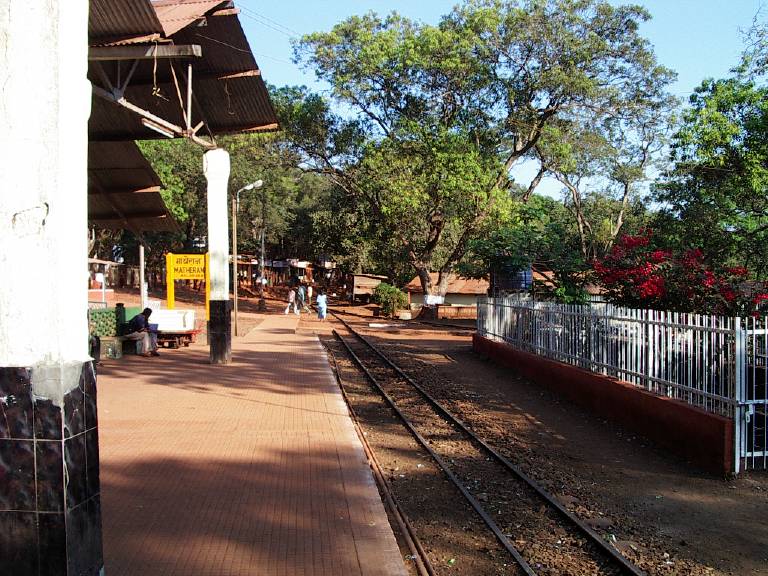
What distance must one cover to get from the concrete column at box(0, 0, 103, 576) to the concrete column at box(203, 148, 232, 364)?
1192 centimetres

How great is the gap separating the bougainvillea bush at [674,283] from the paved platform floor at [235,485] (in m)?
5.24

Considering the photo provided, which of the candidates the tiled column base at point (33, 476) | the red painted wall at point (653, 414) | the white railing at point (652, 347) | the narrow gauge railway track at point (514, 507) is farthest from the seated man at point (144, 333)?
the tiled column base at point (33, 476)

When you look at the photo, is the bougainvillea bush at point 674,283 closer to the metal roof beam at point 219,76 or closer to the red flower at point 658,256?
the red flower at point 658,256

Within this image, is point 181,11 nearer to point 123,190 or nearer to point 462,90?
point 123,190

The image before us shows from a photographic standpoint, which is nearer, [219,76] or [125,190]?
[219,76]

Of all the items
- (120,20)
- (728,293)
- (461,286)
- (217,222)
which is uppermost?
(120,20)

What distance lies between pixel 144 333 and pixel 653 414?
1249cm

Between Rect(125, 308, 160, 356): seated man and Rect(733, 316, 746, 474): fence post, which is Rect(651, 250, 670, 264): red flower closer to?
Rect(733, 316, 746, 474): fence post

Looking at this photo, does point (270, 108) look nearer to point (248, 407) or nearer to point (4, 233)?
point (248, 407)

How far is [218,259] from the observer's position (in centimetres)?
1574

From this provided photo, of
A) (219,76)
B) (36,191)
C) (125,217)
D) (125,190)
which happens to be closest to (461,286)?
(125,217)

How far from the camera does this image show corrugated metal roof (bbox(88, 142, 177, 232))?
56.6ft

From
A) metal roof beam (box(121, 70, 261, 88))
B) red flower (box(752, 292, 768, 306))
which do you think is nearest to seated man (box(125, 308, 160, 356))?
metal roof beam (box(121, 70, 261, 88))

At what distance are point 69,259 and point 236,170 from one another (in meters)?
40.3
